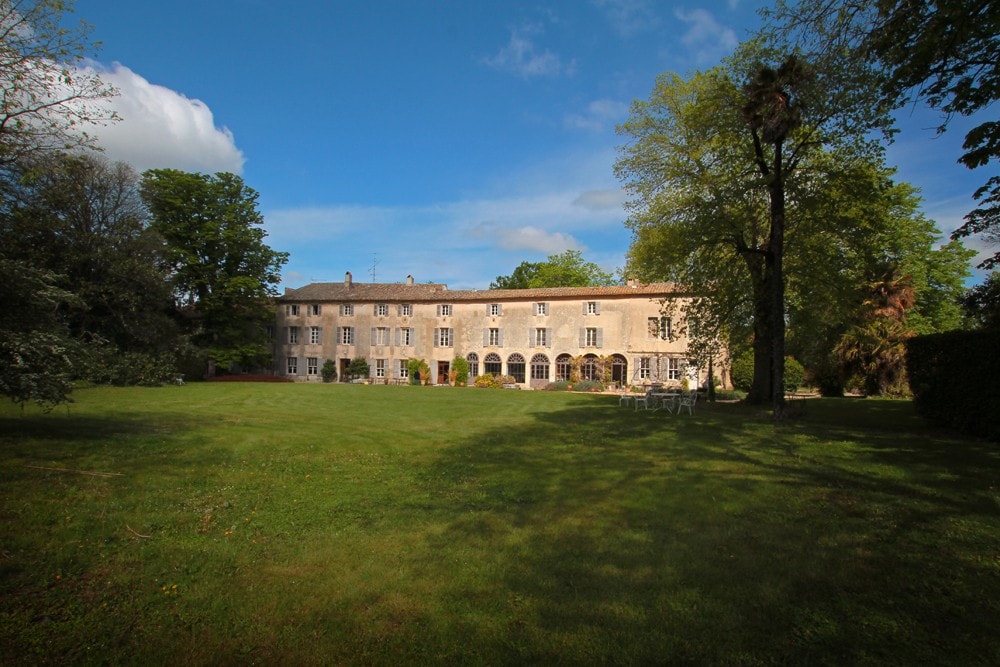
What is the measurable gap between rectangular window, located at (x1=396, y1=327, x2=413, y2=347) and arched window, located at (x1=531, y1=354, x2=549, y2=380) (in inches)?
432

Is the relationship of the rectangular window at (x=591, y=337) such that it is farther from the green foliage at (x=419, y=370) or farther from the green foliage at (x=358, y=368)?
the green foliage at (x=358, y=368)

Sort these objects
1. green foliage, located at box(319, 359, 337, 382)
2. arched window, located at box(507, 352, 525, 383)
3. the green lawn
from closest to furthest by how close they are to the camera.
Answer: the green lawn, arched window, located at box(507, 352, 525, 383), green foliage, located at box(319, 359, 337, 382)

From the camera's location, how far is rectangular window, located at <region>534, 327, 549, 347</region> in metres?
38.7

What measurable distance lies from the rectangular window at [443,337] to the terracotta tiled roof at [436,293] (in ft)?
8.29

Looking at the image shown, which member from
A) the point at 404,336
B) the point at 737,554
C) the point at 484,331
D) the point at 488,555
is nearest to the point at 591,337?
the point at 484,331

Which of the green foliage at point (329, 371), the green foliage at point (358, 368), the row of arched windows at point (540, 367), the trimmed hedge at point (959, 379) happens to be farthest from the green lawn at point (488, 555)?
the green foliage at point (329, 371)

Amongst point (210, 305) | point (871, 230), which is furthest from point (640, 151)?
point (210, 305)

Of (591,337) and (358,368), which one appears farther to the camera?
(358,368)

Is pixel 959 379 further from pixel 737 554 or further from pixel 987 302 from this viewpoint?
pixel 737 554

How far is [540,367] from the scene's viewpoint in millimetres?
39031

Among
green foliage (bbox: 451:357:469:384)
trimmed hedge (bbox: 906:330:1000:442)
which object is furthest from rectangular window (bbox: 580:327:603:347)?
trimmed hedge (bbox: 906:330:1000:442)

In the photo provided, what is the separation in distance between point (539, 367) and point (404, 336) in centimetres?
1223

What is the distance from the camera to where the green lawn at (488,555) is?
10.6 feet

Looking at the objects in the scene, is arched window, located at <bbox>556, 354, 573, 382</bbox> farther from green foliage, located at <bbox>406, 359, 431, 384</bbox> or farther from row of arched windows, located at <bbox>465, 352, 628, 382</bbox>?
green foliage, located at <bbox>406, 359, 431, 384</bbox>
